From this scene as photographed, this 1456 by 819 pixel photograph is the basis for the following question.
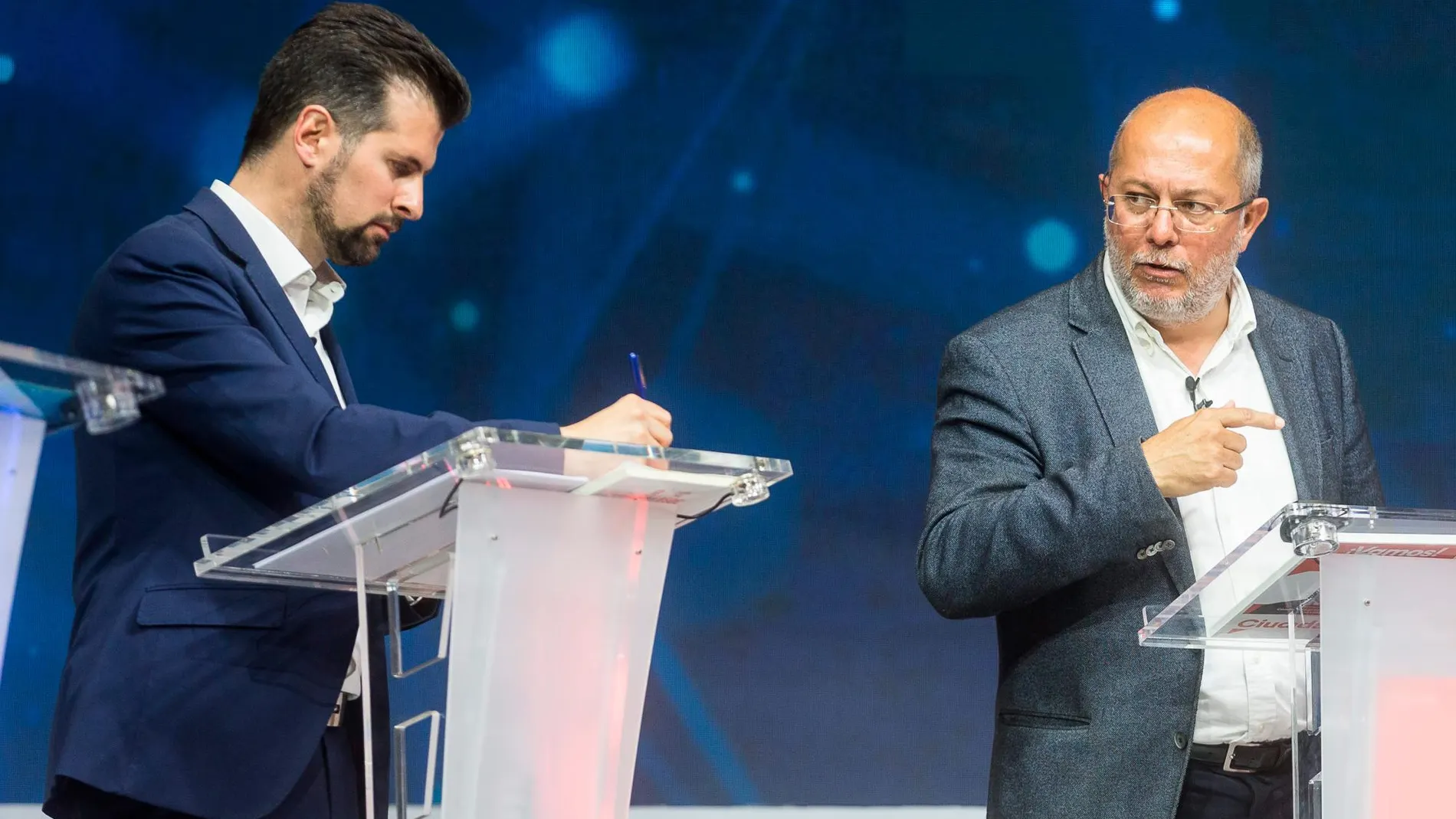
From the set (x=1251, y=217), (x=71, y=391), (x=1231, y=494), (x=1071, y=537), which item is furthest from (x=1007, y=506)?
(x=71, y=391)

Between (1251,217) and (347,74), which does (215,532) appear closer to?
(347,74)

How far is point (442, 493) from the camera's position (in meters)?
1.44

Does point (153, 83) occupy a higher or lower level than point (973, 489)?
higher

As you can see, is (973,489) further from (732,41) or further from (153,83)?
(153,83)

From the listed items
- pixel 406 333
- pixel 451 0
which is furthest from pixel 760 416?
pixel 451 0

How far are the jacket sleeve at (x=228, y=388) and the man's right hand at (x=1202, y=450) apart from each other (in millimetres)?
778

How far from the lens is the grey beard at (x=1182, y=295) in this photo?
2.26 meters

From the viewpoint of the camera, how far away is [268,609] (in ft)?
5.65

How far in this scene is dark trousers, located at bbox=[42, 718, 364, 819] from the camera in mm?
1663

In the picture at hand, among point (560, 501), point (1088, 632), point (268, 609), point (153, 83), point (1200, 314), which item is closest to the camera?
point (560, 501)

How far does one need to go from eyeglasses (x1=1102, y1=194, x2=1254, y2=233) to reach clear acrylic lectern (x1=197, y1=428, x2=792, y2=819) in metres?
0.98

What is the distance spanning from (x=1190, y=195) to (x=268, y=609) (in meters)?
1.45

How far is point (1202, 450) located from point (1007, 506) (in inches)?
10.5

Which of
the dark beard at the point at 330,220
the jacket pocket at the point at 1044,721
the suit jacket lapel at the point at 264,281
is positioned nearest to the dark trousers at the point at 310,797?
the suit jacket lapel at the point at 264,281
